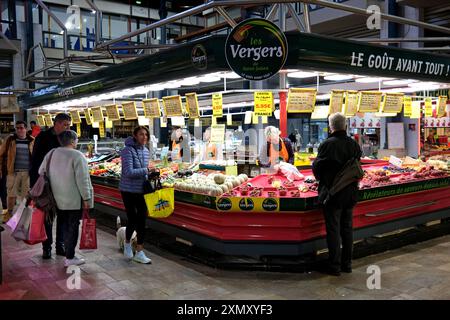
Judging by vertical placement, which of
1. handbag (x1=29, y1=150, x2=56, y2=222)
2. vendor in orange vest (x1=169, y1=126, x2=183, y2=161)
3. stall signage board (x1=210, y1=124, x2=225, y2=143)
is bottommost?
handbag (x1=29, y1=150, x2=56, y2=222)

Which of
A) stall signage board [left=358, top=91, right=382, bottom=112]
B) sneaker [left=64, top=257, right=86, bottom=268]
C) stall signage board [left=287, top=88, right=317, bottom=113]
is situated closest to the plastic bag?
stall signage board [left=287, top=88, right=317, bottom=113]

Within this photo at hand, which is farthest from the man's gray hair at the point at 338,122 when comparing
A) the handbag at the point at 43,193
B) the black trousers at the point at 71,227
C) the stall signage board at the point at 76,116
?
the stall signage board at the point at 76,116

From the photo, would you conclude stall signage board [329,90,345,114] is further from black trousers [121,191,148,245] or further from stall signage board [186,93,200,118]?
black trousers [121,191,148,245]

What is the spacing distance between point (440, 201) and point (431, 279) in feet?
8.95

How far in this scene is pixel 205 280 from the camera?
5211mm

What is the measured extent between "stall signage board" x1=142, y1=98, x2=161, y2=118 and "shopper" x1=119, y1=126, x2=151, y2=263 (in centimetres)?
385

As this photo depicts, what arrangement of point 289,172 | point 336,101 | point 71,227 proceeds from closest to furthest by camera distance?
point 71,227 → point 289,172 → point 336,101

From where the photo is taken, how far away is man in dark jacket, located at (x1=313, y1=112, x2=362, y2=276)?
5.24 meters

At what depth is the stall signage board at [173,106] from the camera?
889cm

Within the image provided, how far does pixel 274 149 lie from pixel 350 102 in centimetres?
167

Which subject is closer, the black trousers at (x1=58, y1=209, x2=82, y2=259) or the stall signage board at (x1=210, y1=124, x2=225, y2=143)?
the black trousers at (x1=58, y1=209, x2=82, y2=259)

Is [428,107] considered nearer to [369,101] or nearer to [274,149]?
[369,101]

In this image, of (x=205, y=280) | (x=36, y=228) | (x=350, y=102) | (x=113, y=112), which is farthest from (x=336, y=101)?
(x=113, y=112)
